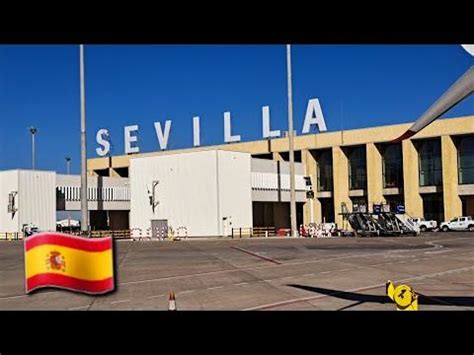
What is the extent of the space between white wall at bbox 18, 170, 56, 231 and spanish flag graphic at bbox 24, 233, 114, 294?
156 feet

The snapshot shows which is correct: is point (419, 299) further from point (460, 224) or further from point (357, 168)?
point (357, 168)

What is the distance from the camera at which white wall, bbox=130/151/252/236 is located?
59531mm

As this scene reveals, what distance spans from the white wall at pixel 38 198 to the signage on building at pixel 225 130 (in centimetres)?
1671

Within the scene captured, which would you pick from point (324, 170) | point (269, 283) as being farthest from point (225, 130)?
point (269, 283)

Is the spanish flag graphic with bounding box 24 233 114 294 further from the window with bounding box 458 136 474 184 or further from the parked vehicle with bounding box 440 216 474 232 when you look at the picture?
the parked vehicle with bounding box 440 216 474 232

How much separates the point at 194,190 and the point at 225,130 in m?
20.0

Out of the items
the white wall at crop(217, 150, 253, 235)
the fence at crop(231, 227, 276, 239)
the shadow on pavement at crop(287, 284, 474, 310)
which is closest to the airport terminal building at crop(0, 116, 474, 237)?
the white wall at crop(217, 150, 253, 235)
